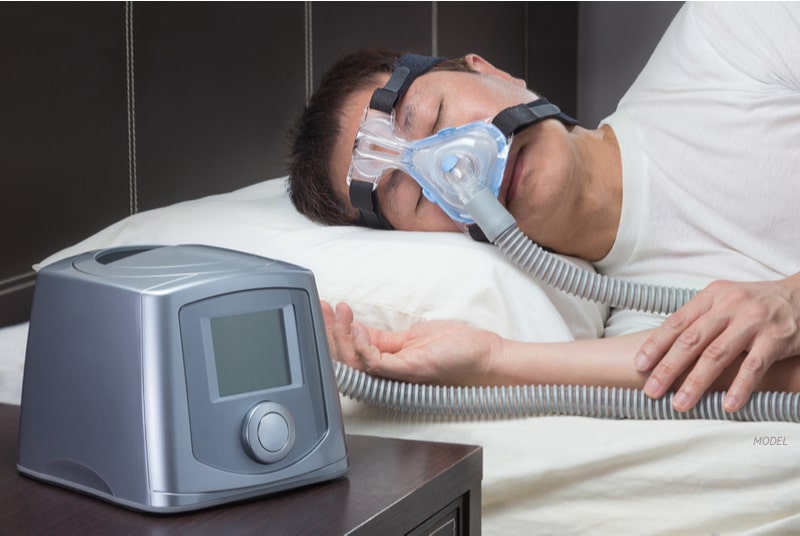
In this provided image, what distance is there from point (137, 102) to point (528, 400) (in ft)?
2.84

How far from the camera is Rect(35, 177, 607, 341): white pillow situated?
119 centimetres

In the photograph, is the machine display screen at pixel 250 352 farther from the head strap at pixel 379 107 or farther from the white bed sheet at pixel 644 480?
the head strap at pixel 379 107

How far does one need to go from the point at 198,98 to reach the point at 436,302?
2.35 ft

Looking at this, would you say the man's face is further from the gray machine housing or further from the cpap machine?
the gray machine housing

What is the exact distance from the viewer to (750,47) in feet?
5.15

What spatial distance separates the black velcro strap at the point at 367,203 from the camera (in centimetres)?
146

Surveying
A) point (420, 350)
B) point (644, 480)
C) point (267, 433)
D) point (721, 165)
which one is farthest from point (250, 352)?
point (721, 165)

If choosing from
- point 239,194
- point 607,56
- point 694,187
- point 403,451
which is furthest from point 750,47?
point 607,56

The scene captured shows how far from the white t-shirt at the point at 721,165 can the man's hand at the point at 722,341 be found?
245mm

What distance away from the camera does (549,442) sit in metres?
1.00

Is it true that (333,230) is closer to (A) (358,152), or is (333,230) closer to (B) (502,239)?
(A) (358,152)

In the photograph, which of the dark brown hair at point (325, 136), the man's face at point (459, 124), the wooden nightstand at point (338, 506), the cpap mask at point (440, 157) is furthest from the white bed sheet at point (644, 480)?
the dark brown hair at point (325, 136)

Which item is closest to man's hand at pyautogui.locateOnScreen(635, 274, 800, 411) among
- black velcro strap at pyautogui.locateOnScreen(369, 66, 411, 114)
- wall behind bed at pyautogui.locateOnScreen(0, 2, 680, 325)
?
black velcro strap at pyautogui.locateOnScreen(369, 66, 411, 114)

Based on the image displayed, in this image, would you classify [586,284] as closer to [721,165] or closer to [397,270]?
[397,270]
